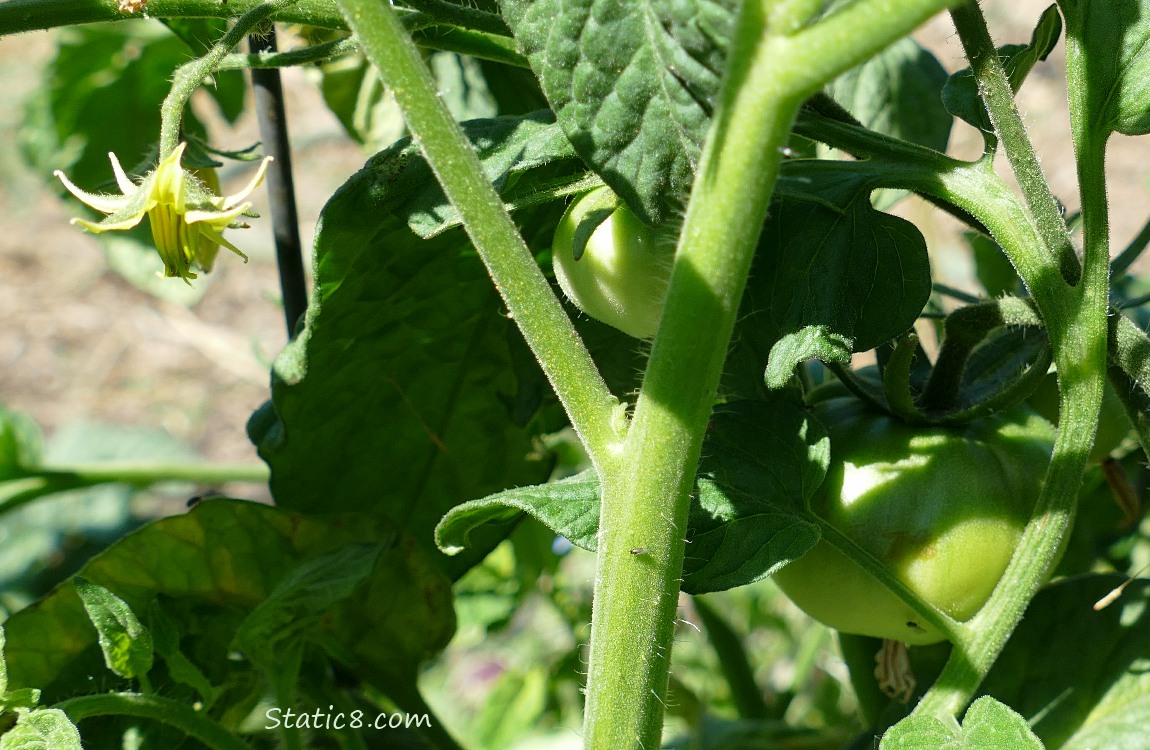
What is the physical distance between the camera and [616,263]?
59 cm

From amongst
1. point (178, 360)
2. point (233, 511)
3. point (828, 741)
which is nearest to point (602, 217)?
point (233, 511)

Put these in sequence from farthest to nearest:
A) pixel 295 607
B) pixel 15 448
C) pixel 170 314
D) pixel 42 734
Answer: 1. pixel 170 314
2. pixel 15 448
3. pixel 295 607
4. pixel 42 734

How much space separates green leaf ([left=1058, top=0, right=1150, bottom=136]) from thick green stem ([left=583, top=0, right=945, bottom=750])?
9.8 inches

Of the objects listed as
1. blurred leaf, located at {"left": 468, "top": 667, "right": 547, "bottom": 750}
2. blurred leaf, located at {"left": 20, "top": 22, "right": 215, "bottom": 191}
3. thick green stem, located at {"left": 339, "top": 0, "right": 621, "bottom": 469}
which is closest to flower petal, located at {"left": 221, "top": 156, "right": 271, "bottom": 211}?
thick green stem, located at {"left": 339, "top": 0, "right": 621, "bottom": 469}

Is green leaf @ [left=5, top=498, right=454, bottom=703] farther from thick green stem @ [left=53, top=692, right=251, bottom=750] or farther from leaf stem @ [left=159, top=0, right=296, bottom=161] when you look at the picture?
leaf stem @ [left=159, top=0, right=296, bottom=161]

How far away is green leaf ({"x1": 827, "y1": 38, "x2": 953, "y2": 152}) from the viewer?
0.95m

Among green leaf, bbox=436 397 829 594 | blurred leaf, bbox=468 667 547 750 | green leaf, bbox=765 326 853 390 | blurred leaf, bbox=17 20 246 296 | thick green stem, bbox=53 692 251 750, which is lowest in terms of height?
blurred leaf, bbox=468 667 547 750

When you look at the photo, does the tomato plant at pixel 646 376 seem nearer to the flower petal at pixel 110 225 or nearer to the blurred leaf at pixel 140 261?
the flower petal at pixel 110 225

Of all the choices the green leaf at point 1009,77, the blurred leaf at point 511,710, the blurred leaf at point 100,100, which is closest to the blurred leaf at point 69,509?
the blurred leaf at point 100,100

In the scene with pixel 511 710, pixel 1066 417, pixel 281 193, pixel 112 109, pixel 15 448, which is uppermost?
pixel 112 109

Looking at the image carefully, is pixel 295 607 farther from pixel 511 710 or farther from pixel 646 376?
pixel 511 710

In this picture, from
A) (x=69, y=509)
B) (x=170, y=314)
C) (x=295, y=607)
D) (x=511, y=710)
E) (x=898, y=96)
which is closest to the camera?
(x=295, y=607)

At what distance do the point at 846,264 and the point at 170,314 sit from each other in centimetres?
259

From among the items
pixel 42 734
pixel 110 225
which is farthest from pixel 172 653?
pixel 110 225
